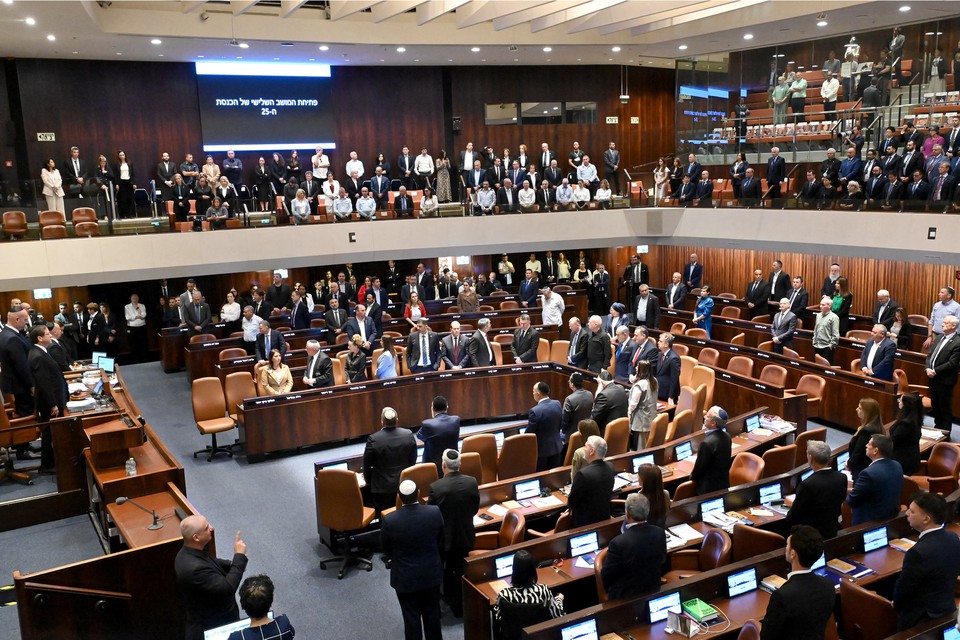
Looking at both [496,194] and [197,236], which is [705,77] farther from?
[197,236]

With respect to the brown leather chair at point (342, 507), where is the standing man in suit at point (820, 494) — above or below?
above

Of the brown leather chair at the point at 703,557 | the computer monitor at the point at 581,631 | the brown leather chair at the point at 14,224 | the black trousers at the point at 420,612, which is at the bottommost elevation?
the black trousers at the point at 420,612

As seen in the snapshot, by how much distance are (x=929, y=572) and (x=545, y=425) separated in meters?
4.11

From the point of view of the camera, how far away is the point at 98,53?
1650 centimetres

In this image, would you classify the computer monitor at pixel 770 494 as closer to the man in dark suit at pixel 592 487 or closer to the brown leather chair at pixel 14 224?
the man in dark suit at pixel 592 487

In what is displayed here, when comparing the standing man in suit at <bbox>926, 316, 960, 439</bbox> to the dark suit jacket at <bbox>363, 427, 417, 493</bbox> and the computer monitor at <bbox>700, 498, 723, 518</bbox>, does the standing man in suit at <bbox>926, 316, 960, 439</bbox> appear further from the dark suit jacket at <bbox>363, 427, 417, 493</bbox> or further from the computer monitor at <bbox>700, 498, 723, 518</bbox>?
the dark suit jacket at <bbox>363, 427, 417, 493</bbox>

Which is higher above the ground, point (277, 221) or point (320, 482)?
point (277, 221)

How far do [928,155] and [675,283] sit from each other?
4.73 meters

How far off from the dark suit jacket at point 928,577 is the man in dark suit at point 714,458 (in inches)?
82.8

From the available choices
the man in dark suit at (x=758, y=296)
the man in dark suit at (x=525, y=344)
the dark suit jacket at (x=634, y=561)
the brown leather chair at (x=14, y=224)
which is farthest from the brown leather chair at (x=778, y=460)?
the brown leather chair at (x=14, y=224)

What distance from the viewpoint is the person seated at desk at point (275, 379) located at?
34.9 ft

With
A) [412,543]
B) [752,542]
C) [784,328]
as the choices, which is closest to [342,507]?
[412,543]

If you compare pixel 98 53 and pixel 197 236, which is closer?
pixel 197 236

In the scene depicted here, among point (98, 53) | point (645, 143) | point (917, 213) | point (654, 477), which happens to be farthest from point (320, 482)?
point (645, 143)
